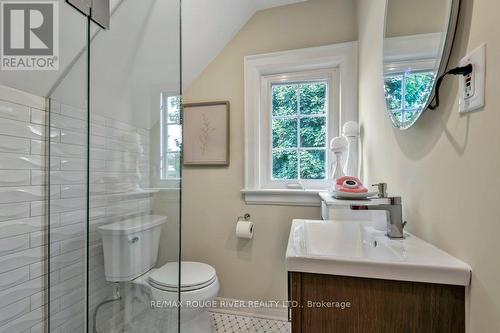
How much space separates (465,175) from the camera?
0.63 metres

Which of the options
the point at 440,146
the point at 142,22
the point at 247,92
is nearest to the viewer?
the point at 440,146

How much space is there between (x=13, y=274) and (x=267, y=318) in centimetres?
147

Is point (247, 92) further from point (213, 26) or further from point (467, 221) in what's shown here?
point (467, 221)

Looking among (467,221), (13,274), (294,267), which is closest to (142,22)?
(13,274)

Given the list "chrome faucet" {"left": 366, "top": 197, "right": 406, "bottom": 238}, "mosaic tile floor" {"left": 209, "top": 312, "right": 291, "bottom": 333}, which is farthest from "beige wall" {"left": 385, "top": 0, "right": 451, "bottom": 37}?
"mosaic tile floor" {"left": 209, "top": 312, "right": 291, "bottom": 333}

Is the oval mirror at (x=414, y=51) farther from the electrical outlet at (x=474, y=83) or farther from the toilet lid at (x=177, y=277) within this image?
the toilet lid at (x=177, y=277)

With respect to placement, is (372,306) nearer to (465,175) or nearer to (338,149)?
(465,175)

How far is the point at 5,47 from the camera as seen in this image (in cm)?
98

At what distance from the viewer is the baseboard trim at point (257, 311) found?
178cm

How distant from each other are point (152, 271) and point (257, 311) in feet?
2.71

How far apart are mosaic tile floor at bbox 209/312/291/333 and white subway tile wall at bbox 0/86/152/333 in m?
0.77

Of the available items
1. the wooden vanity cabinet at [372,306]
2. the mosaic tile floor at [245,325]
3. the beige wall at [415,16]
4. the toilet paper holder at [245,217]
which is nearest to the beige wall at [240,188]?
the toilet paper holder at [245,217]

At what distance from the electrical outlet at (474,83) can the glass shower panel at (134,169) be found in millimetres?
1375

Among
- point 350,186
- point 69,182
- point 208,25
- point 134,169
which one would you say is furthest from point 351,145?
point 69,182
